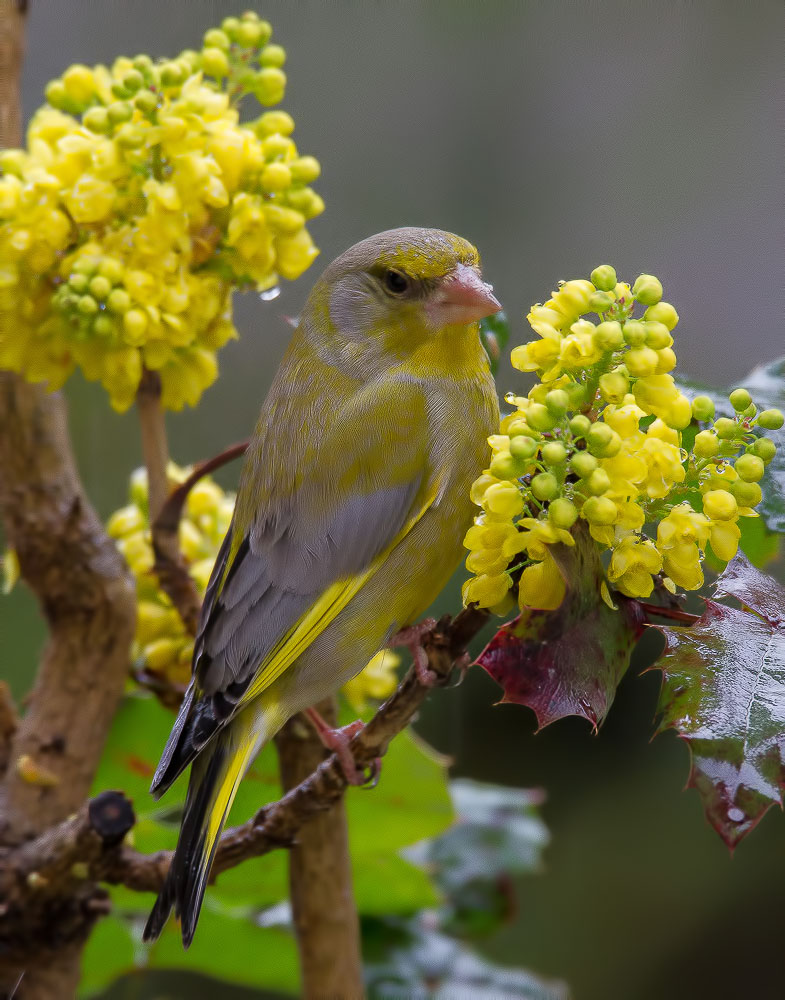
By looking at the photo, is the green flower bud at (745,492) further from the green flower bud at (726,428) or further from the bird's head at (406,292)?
the bird's head at (406,292)

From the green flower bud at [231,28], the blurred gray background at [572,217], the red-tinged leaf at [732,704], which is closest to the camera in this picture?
the red-tinged leaf at [732,704]

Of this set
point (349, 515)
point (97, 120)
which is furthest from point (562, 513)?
point (97, 120)

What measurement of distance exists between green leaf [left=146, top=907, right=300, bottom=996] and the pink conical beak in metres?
0.78

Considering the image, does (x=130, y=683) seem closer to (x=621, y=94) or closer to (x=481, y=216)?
(x=481, y=216)

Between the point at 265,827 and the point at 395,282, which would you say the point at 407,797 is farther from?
the point at 395,282

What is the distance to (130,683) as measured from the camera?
1.40m

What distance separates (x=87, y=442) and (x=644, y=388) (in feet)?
6.86

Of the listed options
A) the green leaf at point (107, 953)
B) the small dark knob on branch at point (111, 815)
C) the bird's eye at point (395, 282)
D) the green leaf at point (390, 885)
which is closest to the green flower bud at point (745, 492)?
the bird's eye at point (395, 282)

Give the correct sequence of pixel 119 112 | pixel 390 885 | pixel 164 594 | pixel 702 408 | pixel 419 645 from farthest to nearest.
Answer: pixel 390 885 → pixel 164 594 → pixel 119 112 → pixel 419 645 → pixel 702 408

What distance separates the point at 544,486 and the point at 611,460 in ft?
0.16

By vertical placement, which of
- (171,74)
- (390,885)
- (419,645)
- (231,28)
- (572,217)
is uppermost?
(572,217)

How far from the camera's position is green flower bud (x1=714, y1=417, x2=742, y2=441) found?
30.6 inches

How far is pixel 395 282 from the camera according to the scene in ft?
4.04

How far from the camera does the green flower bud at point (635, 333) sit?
753 millimetres
